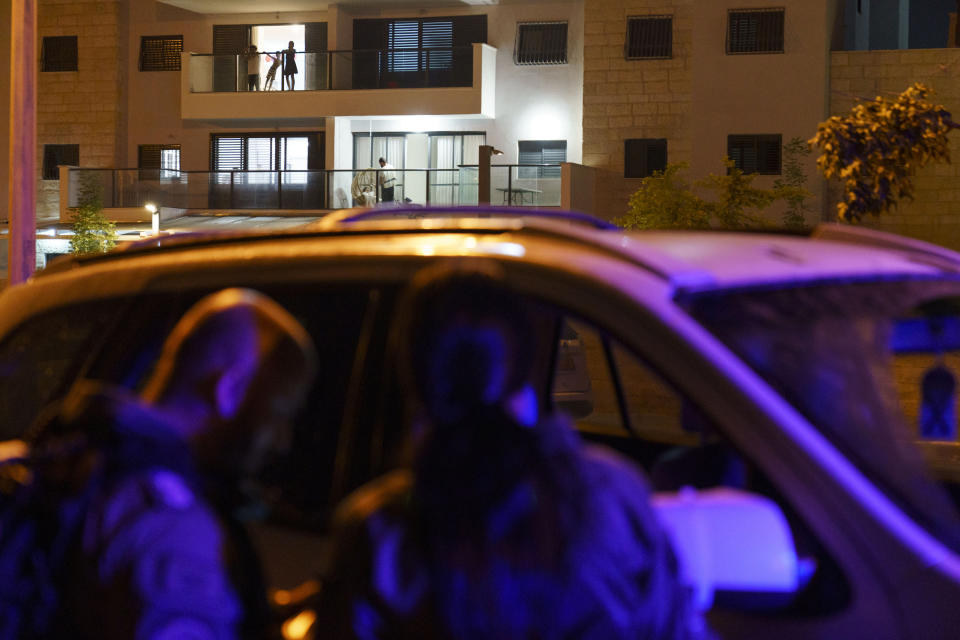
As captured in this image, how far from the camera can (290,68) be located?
32.7 metres

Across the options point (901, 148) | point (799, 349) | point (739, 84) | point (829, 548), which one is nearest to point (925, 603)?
point (829, 548)

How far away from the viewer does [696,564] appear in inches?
78.8

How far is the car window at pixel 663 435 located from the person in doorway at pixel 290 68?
2990cm

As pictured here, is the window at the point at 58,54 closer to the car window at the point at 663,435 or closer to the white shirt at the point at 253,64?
the white shirt at the point at 253,64

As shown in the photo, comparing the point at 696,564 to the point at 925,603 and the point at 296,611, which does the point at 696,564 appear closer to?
the point at 925,603

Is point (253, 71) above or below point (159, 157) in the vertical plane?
above

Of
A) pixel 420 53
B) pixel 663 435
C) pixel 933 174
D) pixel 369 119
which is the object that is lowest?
pixel 663 435

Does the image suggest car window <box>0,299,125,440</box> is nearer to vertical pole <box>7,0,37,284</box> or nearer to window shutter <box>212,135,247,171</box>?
vertical pole <box>7,0,37,284</box>

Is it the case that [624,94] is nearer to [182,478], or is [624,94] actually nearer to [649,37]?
[649,37]

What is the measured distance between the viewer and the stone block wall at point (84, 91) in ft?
115

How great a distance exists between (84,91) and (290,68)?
6677 millimetres

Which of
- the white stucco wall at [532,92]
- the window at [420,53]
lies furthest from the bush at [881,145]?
the window at [420,53]

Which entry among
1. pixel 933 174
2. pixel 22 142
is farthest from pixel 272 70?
pixel 22 142

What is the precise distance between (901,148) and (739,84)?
1075cm
